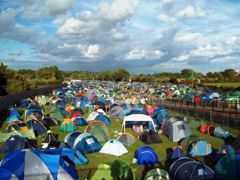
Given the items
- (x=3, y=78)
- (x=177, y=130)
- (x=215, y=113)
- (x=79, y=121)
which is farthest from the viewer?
(x=3, y=78)

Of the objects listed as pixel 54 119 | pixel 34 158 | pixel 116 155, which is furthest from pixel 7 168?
pixel 54 119

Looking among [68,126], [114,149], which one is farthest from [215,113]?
[114,149]

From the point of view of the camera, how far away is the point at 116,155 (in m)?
17.8

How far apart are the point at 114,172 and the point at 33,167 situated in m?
3.46

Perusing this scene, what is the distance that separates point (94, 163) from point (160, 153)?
4.64 m

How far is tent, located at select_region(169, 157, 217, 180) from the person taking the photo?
1180 centimetres

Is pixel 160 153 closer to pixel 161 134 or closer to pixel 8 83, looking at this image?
pixel 161 134

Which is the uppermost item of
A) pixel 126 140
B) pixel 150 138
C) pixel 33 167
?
pixel 33 167

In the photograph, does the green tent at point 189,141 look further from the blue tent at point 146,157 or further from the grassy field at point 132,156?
the blue tent at point 146,157

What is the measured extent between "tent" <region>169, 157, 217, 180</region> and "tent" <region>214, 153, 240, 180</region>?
1182mm

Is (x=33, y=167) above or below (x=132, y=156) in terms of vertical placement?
above

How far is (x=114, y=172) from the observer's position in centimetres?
1242

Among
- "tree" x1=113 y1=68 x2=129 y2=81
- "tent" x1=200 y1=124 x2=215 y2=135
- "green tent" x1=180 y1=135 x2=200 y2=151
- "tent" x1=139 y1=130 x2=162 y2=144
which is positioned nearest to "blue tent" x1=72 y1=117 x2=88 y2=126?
"tent" x1=139 y1=130 x2=162 y2=144

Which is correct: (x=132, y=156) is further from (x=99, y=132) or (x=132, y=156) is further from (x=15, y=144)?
(x=15, y=144)
